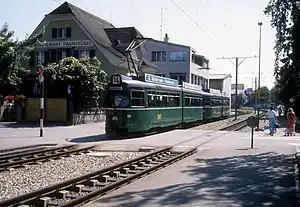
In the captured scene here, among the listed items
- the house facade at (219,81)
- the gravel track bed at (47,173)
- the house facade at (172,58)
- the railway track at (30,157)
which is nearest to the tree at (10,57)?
the railway track at (30,157)

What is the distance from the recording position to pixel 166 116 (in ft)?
102

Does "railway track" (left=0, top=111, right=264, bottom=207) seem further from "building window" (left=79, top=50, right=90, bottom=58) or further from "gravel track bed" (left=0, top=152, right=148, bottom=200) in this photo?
"building window" (left=79, top=50, right=90, bottom=58)

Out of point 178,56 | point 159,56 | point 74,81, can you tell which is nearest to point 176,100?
point 74,81

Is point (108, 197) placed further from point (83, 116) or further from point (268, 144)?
point (83, 116)

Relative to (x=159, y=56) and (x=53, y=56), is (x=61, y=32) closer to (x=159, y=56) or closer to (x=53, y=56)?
(x=53, y=56)

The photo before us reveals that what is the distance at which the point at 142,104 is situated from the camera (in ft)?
87.4

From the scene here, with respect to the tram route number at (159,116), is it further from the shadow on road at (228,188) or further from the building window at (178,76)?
the building window at (178,76)

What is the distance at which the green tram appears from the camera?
25.7 meters

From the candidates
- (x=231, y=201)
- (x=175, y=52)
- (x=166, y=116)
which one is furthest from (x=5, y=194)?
(x=175, y=52)

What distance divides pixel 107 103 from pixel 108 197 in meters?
16.3

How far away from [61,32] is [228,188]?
46245 millimetres

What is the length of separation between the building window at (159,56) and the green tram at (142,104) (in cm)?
3847

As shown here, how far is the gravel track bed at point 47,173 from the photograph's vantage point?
1071 cm

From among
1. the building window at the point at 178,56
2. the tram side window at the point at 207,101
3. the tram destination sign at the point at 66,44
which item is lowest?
the tram side window at the point at 207,101
